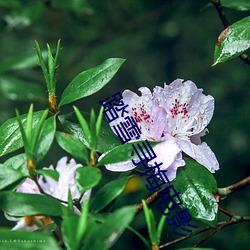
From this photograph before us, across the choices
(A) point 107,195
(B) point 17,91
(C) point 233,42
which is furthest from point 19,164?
(B) point 17,91

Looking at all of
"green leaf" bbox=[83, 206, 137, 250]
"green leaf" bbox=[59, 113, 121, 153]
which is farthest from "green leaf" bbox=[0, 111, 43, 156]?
"green leaf" bbox=[83, 206, 137, 250]

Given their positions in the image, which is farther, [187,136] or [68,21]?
[68,21]

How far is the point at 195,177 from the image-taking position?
1.12 meters

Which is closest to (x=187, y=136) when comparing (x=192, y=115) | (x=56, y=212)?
(x=192, y=115)

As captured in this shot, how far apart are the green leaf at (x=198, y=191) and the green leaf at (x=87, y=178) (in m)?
0.26

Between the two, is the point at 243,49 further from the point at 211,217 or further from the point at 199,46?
the point at 199,46

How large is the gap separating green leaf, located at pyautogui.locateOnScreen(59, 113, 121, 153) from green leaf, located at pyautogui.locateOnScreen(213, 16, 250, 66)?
22cm

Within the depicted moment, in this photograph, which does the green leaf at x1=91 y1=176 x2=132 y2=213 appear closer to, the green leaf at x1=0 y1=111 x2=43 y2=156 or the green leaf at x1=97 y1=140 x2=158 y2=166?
the green leaf at x1=97 y1=140 x2=158 y2=166

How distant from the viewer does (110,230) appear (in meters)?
0.77

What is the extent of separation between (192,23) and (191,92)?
2.01 meters

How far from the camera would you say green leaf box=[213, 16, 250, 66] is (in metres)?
1.14

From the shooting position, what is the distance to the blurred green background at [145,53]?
237cm

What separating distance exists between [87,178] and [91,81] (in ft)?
0.99

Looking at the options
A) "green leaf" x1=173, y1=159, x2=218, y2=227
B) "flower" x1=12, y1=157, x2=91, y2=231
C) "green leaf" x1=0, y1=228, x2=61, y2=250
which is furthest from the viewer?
"flower" x1=12, y1=157, x2=91, y2=231
